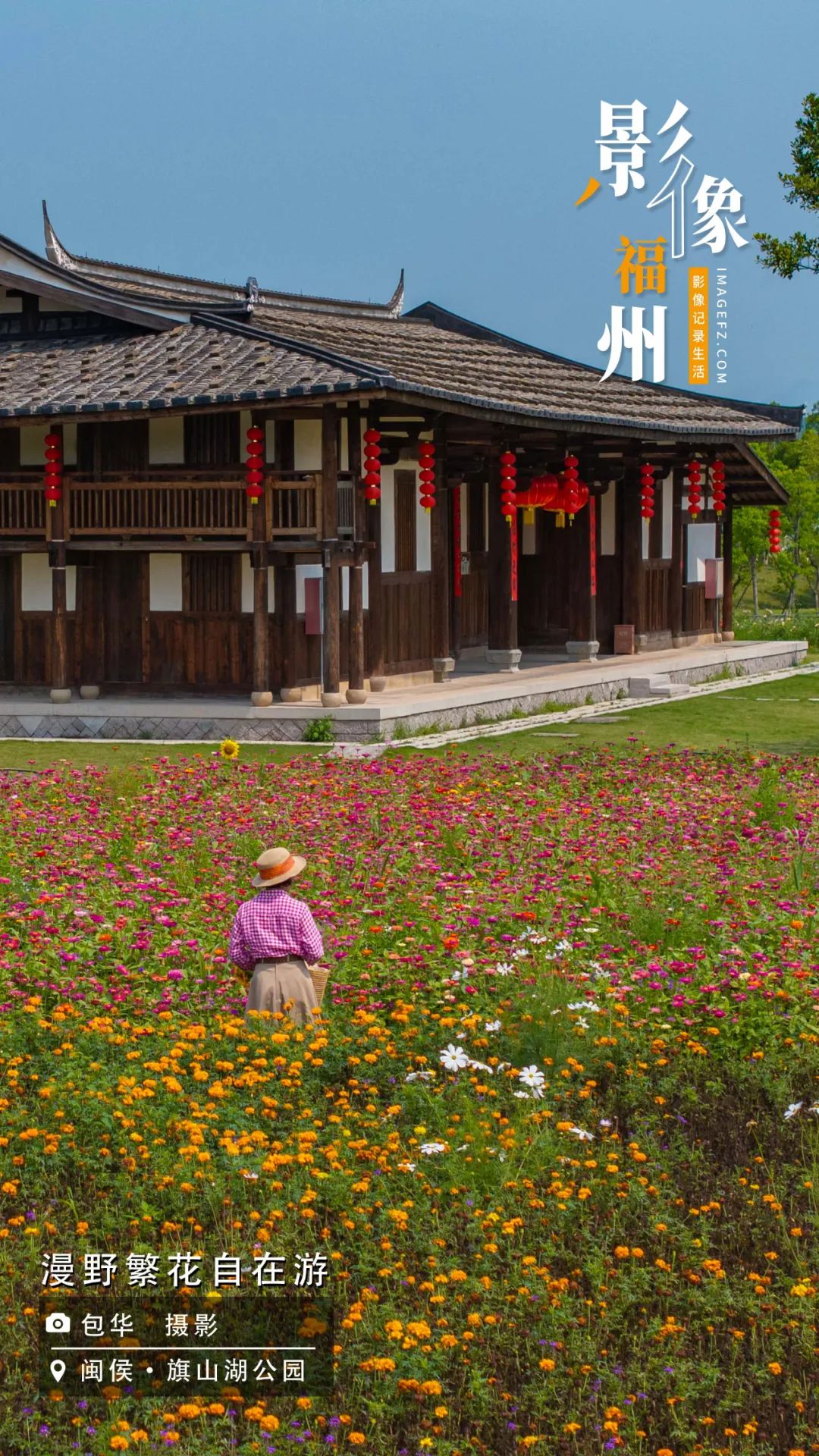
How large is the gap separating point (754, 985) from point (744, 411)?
26.4m

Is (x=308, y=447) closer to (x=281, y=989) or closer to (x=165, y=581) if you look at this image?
(x=165, y=581)

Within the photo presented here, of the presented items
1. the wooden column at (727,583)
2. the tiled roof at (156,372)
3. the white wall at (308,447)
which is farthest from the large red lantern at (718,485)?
the white wall at (308,447)

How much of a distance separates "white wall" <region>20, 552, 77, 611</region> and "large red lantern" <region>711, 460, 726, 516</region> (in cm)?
1377

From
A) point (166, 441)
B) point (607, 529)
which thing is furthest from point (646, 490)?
point (166, 441)

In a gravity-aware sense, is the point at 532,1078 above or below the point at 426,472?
below

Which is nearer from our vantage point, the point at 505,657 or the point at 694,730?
the point at 694,730

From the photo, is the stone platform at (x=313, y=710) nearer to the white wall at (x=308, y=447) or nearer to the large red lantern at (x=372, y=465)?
the large red lantern at (x=372, y=465)

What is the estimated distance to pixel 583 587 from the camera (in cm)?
2792

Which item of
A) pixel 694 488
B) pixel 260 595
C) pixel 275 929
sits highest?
pixel 694 488

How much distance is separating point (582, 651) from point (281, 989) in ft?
66.5

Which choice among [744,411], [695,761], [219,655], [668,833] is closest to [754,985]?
[668,833]

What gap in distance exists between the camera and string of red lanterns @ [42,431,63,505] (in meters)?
20.6

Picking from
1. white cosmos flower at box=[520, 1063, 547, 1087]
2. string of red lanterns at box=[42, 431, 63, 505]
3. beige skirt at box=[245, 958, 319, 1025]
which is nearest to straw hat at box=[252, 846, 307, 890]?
beige skirt at box=[245, 958, 319, 1025]

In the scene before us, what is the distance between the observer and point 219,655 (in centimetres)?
2105
